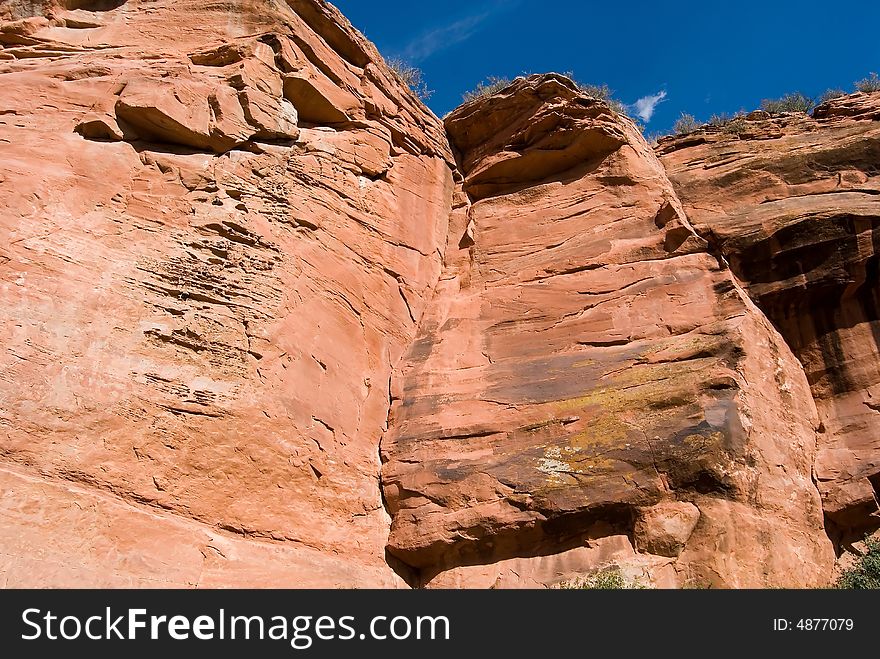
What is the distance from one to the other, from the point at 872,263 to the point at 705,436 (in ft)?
14.4

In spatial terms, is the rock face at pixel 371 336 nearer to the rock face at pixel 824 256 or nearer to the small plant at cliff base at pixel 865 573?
the rock face at pixel 824 256

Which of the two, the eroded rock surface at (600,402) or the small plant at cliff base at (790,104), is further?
the small plant at cliff base at (790,104)

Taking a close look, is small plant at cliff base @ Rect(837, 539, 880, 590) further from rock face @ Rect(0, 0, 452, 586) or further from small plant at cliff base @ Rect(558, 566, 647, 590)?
rock face @ Rect(0, 0, 452, 586)

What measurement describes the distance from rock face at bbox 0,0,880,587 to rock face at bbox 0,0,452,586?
41mm

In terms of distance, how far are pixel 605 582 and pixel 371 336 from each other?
5286 millimetres

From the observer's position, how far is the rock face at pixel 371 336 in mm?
8008

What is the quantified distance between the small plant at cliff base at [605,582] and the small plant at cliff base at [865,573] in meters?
2.76

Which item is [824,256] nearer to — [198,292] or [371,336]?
[371,336]

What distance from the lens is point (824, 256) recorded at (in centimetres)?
1102

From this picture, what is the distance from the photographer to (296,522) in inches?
348

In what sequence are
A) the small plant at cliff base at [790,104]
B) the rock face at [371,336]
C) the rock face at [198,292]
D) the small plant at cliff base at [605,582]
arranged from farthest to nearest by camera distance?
the small plant at cliff base at [790,104]
the rock face at [371,336]
the small plant at cliff base at [605,582]
the rock face at [198,292]

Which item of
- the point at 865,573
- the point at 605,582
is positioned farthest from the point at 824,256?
the point at 605,582

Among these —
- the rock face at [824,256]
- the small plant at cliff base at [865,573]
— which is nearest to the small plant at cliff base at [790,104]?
the rock face at [824,256]

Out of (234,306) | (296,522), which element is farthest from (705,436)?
(234,306)
